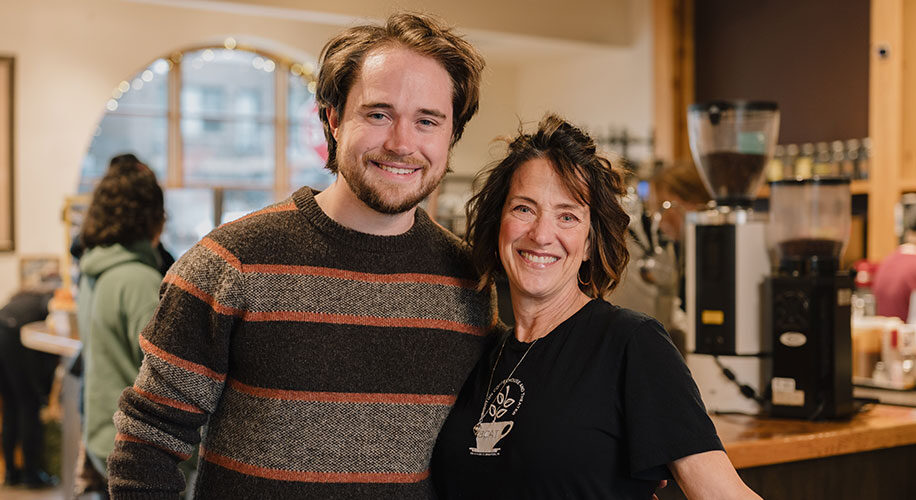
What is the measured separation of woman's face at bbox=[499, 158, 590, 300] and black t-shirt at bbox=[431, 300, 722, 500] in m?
0.09

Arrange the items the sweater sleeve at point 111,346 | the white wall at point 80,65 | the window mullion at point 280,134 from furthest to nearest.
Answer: the window mullion at point 280,134 → the white wall at point 80,65 → the sweater sleeve at point 111,346

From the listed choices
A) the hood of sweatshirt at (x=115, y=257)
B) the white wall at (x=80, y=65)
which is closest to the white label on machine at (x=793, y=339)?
the hood of sweatshirt at (x=115, y=257)

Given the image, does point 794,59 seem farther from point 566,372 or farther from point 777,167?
point 566,372

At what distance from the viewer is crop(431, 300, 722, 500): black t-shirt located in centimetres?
156

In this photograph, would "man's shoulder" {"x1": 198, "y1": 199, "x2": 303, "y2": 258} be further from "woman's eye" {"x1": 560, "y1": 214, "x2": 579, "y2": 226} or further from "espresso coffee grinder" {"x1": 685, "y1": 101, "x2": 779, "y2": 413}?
"espresso coffee grinder" {"x1": 685, "y1": 101, "x2": 779, "y2": 413}

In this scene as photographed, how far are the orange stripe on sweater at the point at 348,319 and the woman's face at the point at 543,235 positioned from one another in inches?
6.6

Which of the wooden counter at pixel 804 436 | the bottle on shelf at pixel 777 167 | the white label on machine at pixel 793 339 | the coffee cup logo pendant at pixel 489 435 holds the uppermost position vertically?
the bottle on shelf at pixel 777 167

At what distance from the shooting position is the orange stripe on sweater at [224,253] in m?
1.63

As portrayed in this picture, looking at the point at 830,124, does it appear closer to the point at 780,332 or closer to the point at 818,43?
the point at 818,43

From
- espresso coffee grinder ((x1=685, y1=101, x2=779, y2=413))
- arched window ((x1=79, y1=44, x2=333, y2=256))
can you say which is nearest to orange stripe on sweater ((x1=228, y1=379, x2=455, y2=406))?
espresso coffee grinder ((x1=685, y1=101, x2=779, y2=413))

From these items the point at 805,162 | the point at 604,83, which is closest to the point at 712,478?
the point at 805,162

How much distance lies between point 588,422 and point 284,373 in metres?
0.52

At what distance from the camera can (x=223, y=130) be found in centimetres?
1090

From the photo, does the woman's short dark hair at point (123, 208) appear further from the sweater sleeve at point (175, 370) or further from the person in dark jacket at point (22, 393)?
the person in dark jacket at point (22, 393)
